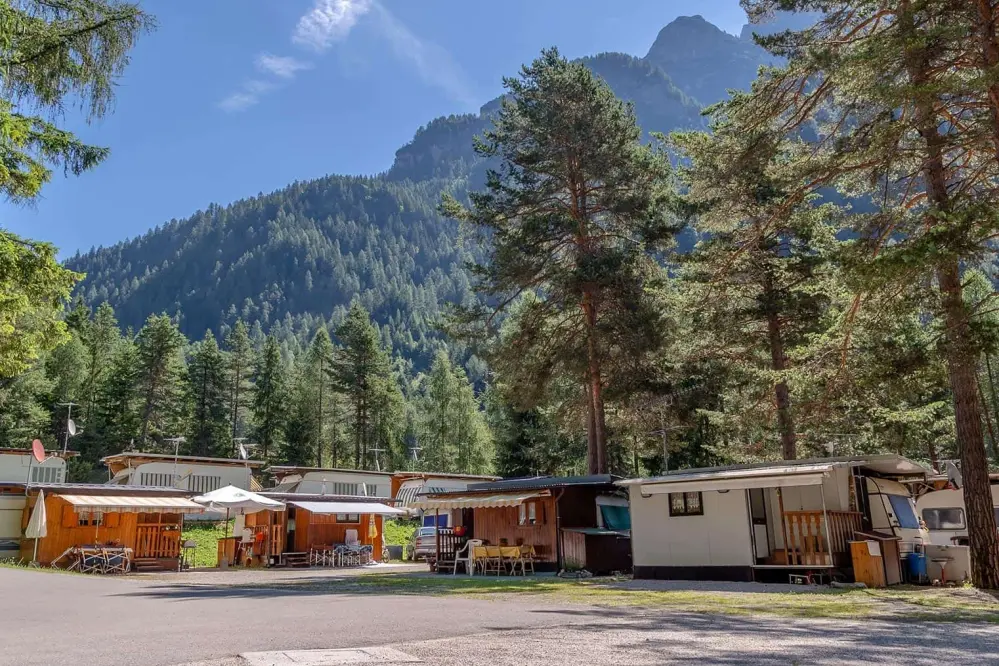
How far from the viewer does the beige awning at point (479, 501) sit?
1960 cm

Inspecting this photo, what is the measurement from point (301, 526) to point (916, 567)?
20.4 metres

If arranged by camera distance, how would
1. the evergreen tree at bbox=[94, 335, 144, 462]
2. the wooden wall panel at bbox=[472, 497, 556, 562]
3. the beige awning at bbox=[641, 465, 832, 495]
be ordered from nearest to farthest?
1. the beige awning at bbox=[641, 465, 832, 495]
2. the wooden wall panel at bbox=[472, 497, 556, 562]
3. the evergreen tree at bbox=[94, 335, 144, 462]

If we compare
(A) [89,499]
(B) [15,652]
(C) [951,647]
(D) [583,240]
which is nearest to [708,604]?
(C) [951,647]

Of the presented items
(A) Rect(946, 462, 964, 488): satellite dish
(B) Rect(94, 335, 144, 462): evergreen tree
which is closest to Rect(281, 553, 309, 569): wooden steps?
(A) Rect(946, 462, 964, 488): satellite dish

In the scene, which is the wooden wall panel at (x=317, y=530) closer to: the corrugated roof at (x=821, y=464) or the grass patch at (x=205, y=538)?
the grass patch at (x=205, y=538)

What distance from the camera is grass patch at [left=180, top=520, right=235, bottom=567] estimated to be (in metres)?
29.7

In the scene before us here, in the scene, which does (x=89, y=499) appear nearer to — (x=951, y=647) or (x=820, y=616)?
(x=820, y=616)

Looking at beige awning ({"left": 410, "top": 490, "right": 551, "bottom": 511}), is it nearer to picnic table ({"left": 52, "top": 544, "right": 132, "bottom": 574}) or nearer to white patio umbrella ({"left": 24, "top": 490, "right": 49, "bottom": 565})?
picnic table ({"left": 52, "top": 544, "right": 132, "bottom": 574})

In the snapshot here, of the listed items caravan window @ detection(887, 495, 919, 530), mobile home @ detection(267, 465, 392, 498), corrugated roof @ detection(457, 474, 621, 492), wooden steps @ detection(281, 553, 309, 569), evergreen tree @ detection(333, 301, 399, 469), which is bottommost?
wooden steps @ detection(281, 553, 309, 569)

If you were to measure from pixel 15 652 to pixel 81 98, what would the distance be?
7729mm

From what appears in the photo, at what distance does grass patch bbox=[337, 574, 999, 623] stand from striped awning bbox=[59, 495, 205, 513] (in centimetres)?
1074

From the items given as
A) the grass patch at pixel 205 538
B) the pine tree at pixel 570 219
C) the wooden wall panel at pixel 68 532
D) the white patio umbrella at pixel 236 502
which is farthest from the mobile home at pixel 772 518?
the grass patch at pixel 205 538

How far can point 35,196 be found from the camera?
422 inches

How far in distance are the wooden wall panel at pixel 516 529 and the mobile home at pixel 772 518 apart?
3.18 m
